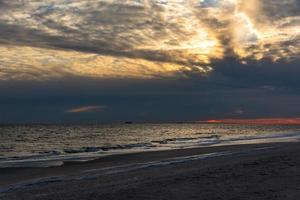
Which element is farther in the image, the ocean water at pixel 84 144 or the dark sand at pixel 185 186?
the ocean water at pixel 84 144

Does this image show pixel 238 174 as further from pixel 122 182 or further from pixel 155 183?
pixel 122 182

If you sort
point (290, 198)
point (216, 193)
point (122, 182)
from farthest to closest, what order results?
1. point (122, 182)
2. point (216, 193)
3. point (290, 198)

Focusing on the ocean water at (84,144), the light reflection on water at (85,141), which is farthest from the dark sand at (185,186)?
the light reflection on water at (85,141)

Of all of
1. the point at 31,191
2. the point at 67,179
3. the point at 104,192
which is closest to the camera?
the point at 104,192

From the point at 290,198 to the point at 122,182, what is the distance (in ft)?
23.3

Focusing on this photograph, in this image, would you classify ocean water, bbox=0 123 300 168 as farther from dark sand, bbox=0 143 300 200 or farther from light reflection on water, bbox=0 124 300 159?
dark sand, bbox=0 143 300 200

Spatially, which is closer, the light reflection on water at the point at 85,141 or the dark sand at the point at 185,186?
the dark sand at the point at 185,186

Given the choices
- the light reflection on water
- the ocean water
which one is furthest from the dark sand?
the light reflection on water

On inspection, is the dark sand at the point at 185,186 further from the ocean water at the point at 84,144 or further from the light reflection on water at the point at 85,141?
the light reflection on water at the point at 85,141

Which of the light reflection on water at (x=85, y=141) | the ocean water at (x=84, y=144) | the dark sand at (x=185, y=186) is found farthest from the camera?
the light reflection on water at (x=85, y=141)

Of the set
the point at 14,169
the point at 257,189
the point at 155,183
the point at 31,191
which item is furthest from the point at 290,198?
the point at 14,169

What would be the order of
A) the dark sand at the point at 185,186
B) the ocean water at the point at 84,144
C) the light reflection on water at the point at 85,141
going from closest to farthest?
the dark sand at the point at 185,186 → the ocean water at the point at 84,144 → the light reflection on water at the point at 85,141

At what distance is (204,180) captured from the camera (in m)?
15.5

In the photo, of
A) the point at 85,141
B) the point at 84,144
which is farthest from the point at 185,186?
the point at 85,141
